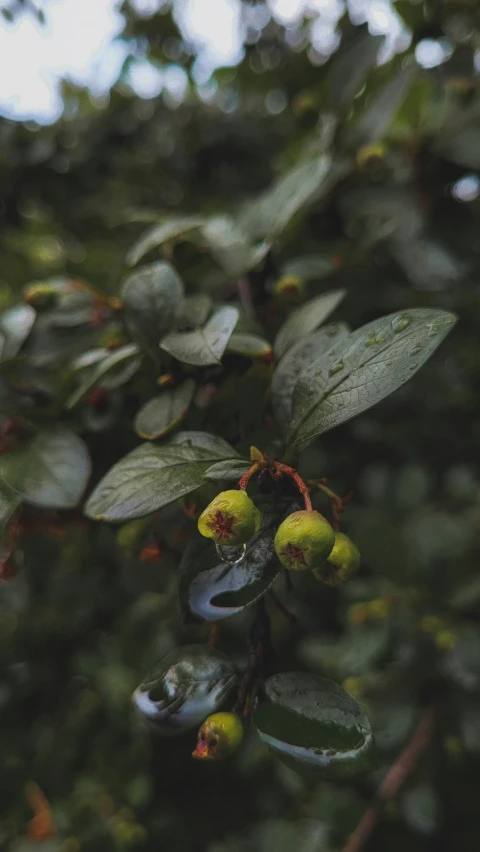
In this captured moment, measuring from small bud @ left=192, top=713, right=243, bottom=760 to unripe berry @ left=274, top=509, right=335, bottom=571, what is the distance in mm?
132

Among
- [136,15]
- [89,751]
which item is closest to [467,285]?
[136,15]

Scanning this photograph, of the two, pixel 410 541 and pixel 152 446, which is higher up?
pixel 152 446

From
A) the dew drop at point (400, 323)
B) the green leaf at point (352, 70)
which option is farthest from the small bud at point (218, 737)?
the green leaf at point (352, 70)

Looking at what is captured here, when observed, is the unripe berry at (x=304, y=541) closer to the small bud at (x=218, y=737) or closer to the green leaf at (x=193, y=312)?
the small bud at (x=218, y=737)

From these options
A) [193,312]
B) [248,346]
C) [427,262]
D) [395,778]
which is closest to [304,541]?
[248,346]

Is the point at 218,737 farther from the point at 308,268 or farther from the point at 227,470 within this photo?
the point at 308,268

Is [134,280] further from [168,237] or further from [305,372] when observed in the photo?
[305,372]

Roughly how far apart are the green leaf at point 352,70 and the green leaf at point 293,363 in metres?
0.71

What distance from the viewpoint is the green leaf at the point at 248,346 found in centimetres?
63

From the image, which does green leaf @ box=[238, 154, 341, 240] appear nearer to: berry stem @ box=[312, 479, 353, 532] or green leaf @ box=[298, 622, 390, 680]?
berry stem @ box=[312, 479, 353, 532]

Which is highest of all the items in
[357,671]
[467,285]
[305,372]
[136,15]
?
[136,15]

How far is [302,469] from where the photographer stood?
46.5 inches

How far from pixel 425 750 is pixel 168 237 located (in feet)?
3.68

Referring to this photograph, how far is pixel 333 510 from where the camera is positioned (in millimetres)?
546
